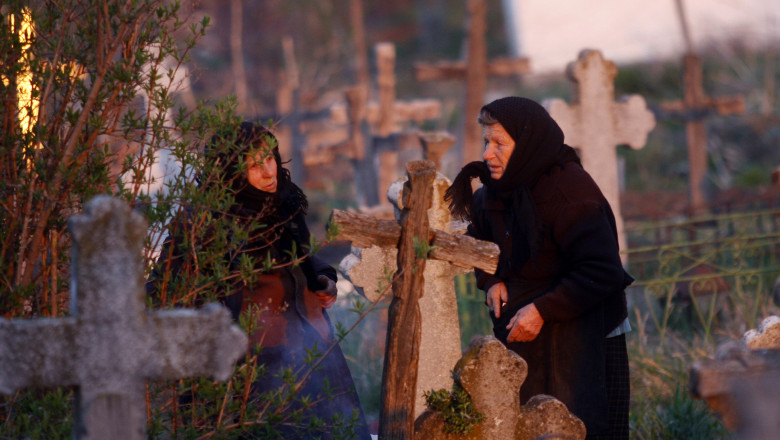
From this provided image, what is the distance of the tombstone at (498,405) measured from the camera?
306cm

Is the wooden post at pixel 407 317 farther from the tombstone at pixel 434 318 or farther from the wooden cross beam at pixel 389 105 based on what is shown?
the wooden cross beam at pixel 389 105

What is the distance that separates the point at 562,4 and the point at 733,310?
17.9 m

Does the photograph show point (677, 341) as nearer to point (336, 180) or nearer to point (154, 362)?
point (154, 362)

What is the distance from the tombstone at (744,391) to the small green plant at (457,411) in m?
1.03

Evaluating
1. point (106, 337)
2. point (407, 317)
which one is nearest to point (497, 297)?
point (407, 317)

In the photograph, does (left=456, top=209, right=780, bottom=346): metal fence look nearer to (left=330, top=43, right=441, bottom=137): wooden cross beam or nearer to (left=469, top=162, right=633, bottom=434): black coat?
(left=469, top=162, right=633, bottom=434): black coat

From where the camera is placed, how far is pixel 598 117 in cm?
618

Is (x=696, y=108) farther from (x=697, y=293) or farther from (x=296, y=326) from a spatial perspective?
(x=296, y=326)

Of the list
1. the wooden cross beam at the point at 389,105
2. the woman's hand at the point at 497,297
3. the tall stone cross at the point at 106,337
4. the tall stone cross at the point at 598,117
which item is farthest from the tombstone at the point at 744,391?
the wooden cross beam at the point at 389,105

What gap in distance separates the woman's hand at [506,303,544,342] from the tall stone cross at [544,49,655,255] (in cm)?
284

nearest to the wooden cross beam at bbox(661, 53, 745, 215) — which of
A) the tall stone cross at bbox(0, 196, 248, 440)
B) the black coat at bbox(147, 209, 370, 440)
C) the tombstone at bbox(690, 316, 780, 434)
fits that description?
the black coat at bbox(147, 209, 370, 440)

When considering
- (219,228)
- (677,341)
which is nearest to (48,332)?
(219,228)

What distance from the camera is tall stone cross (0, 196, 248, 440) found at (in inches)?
81.1

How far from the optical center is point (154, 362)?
217 centimetres
